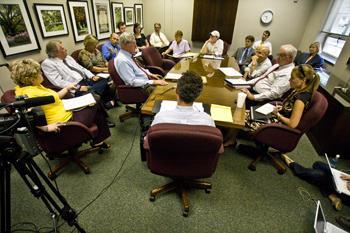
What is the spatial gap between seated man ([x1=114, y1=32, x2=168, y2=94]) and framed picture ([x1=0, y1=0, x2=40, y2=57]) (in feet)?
4.19

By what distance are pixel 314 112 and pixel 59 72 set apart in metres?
2.89

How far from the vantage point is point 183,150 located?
46.0 inches

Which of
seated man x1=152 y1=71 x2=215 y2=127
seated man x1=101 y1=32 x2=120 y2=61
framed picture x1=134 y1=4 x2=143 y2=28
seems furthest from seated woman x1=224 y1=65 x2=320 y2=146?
framed picture x1=134 y1=4 x2=143 y2=28

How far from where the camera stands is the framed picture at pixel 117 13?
14.0 ft

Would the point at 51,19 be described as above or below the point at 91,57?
above

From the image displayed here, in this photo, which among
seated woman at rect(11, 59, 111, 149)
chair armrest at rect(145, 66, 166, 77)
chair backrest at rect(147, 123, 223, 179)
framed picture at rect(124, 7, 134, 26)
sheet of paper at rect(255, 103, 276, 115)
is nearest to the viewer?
chair backrest at rect(147, 123, 223, 179)

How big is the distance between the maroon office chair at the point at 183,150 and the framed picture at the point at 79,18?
9.94 feet

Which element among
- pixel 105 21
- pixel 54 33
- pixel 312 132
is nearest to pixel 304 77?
pixel 312 132

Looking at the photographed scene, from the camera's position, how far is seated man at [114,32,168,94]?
231cm

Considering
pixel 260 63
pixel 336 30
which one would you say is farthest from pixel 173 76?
pixel 336 30

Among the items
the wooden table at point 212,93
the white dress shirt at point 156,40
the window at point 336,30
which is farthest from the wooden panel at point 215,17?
the wooden table at point 212,93

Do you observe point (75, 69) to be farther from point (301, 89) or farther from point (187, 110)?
point (301, 89)

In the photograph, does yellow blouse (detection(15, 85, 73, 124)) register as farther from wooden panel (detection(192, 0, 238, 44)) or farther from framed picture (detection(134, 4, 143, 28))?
wooden panel (detection(192, 0, 238, 44))

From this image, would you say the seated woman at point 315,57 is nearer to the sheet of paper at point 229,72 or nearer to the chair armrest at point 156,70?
the sheet of paper at point 229,72
